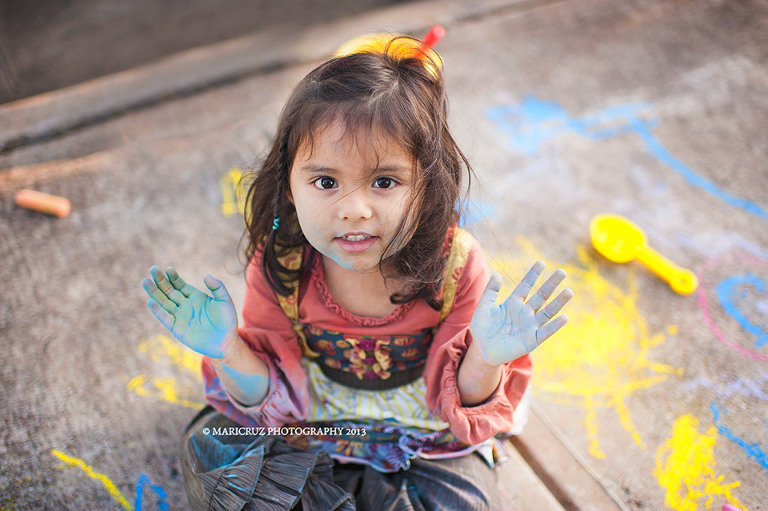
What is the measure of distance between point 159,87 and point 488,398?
2041 millimetres

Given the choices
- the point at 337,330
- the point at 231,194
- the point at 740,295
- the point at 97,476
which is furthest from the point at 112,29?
the point at 740,295

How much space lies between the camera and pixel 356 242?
3.60 ft

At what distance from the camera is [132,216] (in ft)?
6.78

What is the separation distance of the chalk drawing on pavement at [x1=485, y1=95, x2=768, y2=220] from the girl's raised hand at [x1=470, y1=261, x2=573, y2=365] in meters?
1.32

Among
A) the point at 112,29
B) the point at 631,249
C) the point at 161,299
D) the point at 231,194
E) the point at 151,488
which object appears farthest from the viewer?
the point at 112,29

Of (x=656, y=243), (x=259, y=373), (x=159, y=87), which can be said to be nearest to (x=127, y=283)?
(x=259, y=373)

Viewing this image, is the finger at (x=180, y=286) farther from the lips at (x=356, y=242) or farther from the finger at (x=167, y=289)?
the lips at (x=356, y=242)

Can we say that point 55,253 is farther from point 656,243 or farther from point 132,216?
point 656,243

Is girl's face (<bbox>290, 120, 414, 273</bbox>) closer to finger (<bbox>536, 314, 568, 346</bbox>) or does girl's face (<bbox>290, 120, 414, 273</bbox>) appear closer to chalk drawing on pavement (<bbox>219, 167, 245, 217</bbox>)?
finger (<bbox>536, 314, 568, 346</bbox>)

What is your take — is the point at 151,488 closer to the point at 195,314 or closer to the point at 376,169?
the point at 195,314

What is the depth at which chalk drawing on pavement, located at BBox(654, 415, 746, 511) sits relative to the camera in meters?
1.38

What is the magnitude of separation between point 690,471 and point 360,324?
2.94 feet

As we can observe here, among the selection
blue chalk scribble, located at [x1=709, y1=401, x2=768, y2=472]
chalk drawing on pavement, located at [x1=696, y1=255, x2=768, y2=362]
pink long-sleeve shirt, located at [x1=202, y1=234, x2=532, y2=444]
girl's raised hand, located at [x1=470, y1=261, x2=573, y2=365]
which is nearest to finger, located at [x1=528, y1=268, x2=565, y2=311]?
girl's raised hand, located at [x1=470, y1=261, x2=573, y2=365]

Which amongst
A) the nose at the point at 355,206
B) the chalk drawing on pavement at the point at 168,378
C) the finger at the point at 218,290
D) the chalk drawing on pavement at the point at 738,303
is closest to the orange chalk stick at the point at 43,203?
the chalk drawing on pavement at the point at 168,378
